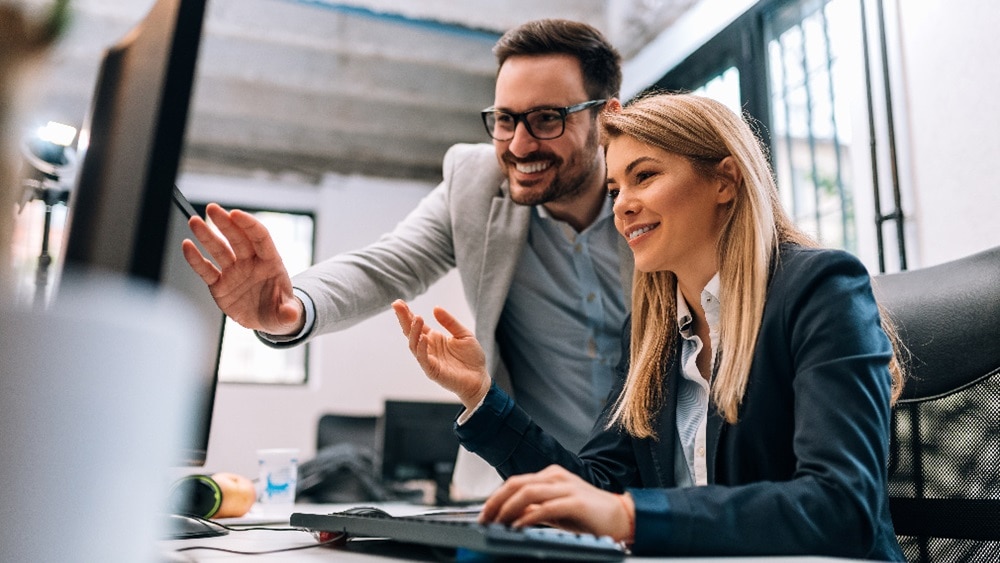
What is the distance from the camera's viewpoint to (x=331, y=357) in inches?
265

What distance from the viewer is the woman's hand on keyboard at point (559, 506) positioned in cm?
69

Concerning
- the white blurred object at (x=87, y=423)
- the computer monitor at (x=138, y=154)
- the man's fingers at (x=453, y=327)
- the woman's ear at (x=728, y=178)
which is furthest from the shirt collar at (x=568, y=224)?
the white blurred object at (x=87, y=423)

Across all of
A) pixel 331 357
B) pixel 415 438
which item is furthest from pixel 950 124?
pixel 331 357

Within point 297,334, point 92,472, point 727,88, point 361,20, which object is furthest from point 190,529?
point 361,20

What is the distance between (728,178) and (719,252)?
0.40 ft

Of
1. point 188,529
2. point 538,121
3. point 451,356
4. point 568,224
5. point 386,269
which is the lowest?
point 188,529

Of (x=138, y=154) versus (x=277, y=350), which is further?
(x=277, y=350)

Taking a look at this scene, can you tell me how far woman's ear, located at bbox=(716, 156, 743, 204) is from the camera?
1.20 meters

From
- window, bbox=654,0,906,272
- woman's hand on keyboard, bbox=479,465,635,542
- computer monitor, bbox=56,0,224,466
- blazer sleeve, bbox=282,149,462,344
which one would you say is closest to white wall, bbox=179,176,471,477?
window, bbox=654,0,906,272

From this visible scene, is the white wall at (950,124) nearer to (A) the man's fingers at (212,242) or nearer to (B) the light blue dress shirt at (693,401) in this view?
(B) the light blue dress shirt at (693,401)

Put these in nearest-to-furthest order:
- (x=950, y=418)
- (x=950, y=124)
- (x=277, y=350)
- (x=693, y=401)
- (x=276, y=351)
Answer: (x=950, y=418), (x=693, y=401), (x=950, y=124), (x=277, y=350), (x=276, y=351)

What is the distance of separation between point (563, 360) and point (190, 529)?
0.95m

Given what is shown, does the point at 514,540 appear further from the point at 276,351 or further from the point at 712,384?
the point at 276,351

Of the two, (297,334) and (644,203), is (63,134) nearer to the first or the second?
(297,334)
